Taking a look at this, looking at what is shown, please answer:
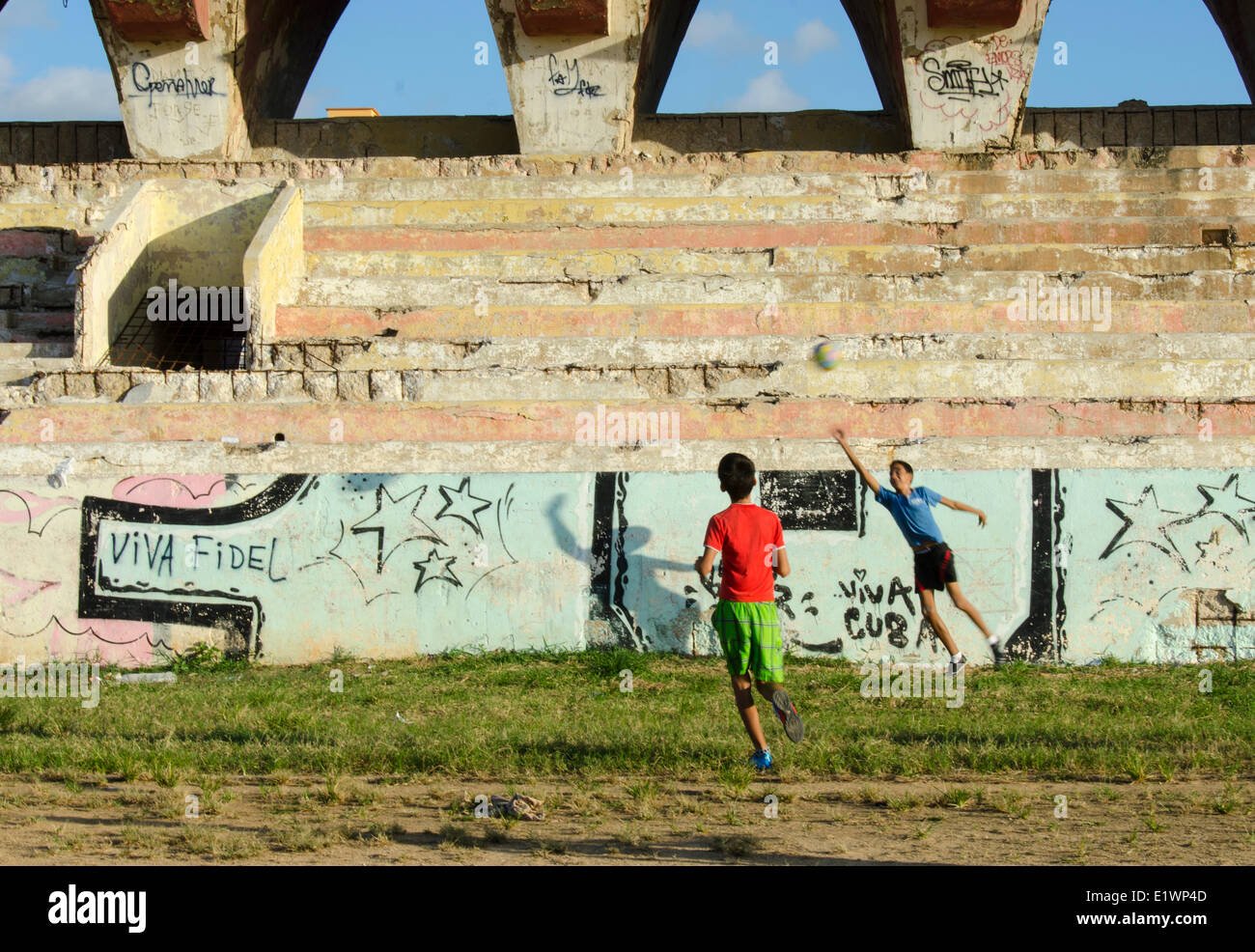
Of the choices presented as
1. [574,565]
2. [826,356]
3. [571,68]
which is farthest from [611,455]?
[571,68]

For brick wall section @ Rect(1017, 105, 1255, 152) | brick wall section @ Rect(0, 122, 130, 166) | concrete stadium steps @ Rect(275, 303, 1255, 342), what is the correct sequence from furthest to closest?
brick wall section @ Rect(0, 122, 130, 166), brick wall section @ Rect(1017, 105, 1255, 152), concrete stadium steps @ Rect(275, 303, 1255, 342)

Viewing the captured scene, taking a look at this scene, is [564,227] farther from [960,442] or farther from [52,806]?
[52,806]

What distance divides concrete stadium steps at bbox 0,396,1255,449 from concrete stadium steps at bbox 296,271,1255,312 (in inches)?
125

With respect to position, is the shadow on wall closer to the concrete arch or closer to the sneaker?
the sneaker

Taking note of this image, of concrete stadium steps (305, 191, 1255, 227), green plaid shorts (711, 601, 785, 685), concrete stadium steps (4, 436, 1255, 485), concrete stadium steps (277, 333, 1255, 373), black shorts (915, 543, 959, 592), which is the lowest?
green plaid shorts (711, 601, 785, 685)

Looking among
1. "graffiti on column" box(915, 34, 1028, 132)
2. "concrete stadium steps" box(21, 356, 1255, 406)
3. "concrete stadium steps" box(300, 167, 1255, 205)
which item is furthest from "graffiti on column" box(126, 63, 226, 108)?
"graffiti on column" box(915, 34, 1028, 132)

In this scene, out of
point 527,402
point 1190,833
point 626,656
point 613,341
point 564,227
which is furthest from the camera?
point 564,227

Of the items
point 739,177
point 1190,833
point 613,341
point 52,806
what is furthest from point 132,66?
point 1190,833

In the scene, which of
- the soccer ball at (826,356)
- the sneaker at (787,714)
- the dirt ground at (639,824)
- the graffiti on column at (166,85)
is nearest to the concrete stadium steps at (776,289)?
the soccer ball at (826,356)

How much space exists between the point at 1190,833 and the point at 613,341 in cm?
942

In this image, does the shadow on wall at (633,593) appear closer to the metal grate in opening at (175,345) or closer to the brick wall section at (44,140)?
the metal grate in opening at (175,345)

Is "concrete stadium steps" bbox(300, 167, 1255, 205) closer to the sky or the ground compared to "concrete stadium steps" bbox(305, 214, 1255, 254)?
closer to the sky

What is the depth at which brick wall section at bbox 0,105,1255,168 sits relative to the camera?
75.4 ft

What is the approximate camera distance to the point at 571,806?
6512 millimetres
